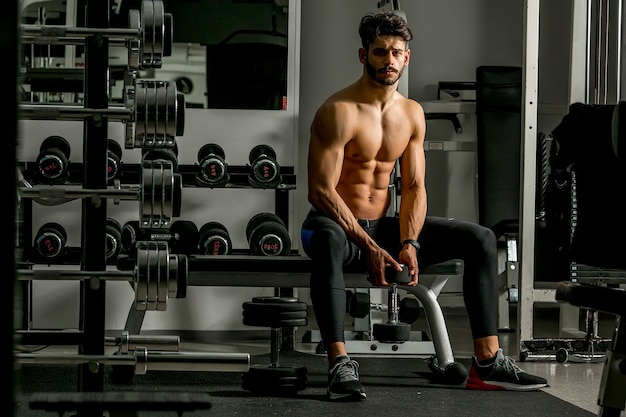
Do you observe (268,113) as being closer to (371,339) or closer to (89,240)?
(371,339)

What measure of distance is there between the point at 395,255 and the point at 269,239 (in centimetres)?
90

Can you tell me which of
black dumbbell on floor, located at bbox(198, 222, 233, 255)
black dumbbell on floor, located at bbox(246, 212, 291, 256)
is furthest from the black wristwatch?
black dumbbell on floor, located at bbox(198, 222, 233, 255)

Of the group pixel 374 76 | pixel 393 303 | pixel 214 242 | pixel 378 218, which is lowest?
pixel 393 303

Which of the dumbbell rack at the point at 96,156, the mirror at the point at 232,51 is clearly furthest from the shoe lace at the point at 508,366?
the mirror at the point at 232,51

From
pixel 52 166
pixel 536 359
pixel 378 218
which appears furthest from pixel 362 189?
pixel 52 166

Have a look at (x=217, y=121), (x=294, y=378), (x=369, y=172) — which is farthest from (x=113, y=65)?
(x=294, y=378)

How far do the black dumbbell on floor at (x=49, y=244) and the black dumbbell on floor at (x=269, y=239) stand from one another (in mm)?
835

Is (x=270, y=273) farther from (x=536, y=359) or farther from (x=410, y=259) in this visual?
(x=536, y=359)

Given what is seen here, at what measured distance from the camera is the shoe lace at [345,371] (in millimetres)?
3156

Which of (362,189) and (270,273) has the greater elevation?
(362,189)

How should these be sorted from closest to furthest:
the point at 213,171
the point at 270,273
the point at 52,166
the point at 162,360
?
the point at 162,360
the point at 270,273
the point at 52,166
the point at 213,171

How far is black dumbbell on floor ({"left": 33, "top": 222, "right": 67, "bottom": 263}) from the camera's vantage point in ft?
14.1

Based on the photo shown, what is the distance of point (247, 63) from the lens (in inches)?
195

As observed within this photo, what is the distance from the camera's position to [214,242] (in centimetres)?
445
